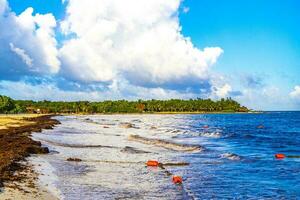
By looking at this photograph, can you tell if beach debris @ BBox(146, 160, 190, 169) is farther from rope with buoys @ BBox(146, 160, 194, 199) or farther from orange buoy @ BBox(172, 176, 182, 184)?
orange buoy @ BBox(172, 176, 182, 184)

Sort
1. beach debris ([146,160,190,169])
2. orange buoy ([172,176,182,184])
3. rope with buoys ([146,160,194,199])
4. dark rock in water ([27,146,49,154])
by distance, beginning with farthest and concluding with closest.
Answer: dark rock in water ([27,146,49,154]) < beach debris ([146,160,190,169]) < orange buoy ([172,176,182,184]) < rope with buoys ([146,160,194,199])

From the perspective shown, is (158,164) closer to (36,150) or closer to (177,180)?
(177,180)

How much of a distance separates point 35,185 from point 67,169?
6.93 metres

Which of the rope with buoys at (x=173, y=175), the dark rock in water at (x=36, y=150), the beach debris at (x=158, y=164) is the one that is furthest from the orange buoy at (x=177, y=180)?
the dark rock in water at (x=36, y=150)

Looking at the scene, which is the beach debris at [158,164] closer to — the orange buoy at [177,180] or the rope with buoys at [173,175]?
the rope with buoys at [173,175]

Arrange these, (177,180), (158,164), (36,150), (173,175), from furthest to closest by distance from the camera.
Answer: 1. (36,150)
2. (158,164)
3. (173,175)
4. (177,180)

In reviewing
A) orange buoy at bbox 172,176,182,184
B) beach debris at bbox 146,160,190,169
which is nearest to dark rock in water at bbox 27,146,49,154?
beach debris at bbox 146,160,190,169

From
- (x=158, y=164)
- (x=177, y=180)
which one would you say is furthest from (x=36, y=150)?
(x=177, y=180)

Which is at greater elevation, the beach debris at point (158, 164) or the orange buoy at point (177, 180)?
the beach debris at point (158, 164)

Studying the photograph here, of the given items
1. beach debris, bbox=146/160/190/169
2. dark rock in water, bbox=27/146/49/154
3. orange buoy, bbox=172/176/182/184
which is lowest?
orange buoy, bbox=172/176/182/184

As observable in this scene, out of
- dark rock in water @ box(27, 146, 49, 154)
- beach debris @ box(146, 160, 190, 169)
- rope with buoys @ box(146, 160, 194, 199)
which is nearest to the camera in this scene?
rope with buoys @ box(146, 160, 194, 199)

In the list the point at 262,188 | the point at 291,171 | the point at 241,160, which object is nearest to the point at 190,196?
the point at 262,188

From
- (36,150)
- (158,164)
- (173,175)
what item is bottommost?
(173,175)

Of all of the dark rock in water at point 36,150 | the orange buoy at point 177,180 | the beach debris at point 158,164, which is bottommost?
the orange buoy at point 177,180
